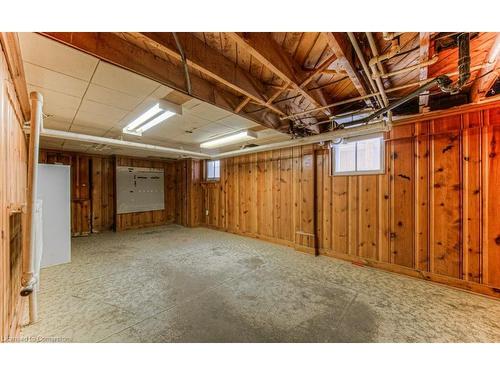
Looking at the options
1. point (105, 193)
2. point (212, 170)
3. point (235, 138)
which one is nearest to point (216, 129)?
point (235, 138)

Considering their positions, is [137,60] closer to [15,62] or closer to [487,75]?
[15,62]

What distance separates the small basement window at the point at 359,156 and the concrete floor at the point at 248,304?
1554 mm

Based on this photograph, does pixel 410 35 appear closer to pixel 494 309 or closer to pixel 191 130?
pixel 494 309

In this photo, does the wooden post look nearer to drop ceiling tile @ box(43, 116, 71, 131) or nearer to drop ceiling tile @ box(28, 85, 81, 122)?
drop ceiling tile @ box(28, 85, 81, 122)

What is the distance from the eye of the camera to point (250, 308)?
2000 millimetres

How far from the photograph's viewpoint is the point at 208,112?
2.82m

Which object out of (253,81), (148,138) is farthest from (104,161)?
(253,81)

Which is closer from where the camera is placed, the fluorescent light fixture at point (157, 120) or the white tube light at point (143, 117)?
the white tube light at point (143, 117)

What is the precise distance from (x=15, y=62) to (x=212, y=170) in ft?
15.8

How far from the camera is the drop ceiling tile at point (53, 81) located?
174 cm

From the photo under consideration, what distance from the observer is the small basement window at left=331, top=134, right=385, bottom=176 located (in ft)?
10.0

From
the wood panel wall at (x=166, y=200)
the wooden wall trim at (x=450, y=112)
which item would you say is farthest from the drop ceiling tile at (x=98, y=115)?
the wooden wall trim at (x=450, y=112)

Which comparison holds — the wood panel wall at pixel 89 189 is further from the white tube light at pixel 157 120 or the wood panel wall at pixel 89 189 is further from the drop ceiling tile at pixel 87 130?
the white tube light at pixel 157 120

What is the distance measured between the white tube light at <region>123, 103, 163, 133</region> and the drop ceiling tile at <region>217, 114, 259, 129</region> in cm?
97
